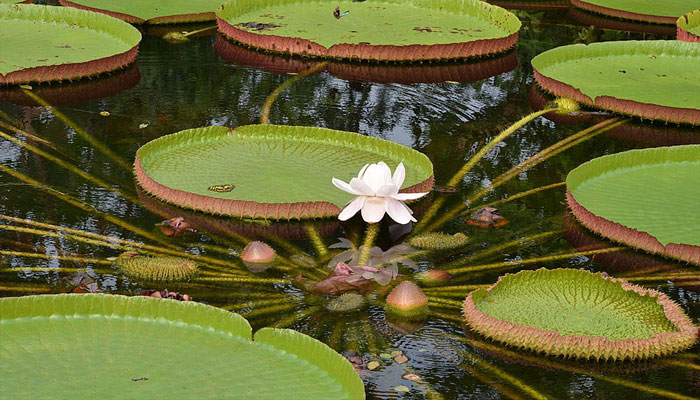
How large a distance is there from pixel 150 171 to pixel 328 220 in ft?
2.96

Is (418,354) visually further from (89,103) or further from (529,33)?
(529,33)

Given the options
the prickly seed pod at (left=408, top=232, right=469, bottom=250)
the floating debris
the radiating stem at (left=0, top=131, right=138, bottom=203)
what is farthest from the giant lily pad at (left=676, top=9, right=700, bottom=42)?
the radiating stem at (left=0, top=131, right=138, bottom=203)

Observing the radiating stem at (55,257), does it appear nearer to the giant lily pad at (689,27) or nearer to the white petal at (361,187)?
the white petal at (361,187)

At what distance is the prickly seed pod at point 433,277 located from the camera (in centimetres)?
385

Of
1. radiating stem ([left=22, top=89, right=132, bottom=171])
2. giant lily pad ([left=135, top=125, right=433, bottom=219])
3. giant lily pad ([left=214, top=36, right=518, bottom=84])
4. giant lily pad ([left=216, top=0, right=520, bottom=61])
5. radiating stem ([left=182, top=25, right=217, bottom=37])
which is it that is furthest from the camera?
radiating stem ([left=182, top=25, right=217, bottom=37])

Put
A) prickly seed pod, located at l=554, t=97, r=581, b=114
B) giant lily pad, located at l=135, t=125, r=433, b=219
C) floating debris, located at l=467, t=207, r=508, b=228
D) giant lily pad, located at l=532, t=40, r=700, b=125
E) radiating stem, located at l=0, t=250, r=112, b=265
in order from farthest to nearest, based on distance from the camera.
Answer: prickly seed pod, located at l=554, t=97, r=581, b=114 → giant lily pad, located at l=532, t=40, r=700, b=125 → floating debris, located at l=467, t=207, r=508, b=228 → giant lily pad, located at l=135, t=125, r=433, b=219 → radiating stem, located at l=0, t=250, r=112, b=265

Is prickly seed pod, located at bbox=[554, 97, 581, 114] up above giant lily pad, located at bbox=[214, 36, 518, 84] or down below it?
above

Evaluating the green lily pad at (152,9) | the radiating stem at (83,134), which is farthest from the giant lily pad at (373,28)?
the radiating stem at (83,134)

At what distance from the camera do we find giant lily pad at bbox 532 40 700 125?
6.07 metres

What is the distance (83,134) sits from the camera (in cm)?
544

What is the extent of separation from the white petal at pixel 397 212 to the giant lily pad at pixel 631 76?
2481 millimetres

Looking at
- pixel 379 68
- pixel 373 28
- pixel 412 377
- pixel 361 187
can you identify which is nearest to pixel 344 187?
pixel 361 187

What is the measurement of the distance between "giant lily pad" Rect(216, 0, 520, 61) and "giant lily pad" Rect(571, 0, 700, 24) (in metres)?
1.65

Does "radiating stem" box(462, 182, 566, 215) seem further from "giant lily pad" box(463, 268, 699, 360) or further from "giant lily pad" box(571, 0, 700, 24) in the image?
"giant lily pad" box(571, 0, 700, 24)
